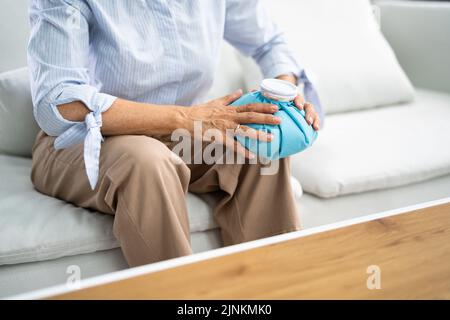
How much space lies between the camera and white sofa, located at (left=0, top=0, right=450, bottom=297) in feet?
3.80

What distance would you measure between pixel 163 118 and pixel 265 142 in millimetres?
219

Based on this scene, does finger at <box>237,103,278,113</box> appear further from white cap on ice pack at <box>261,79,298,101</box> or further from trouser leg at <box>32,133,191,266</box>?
trouser leg at <box>32,133,191,266</box>

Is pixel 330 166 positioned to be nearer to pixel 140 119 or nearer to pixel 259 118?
pixel 259 118

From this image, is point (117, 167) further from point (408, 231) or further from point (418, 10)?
point (418, 10)

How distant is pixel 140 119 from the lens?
46.1 inches

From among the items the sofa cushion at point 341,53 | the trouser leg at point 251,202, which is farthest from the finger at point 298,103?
the sofa cushion at point 341,53

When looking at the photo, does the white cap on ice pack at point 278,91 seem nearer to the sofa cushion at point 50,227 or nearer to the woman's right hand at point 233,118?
the woman's right hand at point 233,118

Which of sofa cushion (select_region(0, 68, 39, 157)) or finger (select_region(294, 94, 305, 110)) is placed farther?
sofa cushion (select_region(0, 68, 39, 157))

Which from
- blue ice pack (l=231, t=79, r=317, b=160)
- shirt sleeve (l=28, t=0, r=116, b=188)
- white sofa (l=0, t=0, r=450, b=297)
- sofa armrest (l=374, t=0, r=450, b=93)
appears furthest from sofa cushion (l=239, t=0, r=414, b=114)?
shirt sleeve (l=28, t=0, r=116, b=188)

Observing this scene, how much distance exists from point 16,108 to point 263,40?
2.21 feet

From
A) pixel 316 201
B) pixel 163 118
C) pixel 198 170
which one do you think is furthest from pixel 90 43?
pixel 316 201

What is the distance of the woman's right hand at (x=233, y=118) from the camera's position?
1134 mm

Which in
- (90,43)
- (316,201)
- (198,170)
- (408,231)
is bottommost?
(316,201)

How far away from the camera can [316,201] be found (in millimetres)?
1446
